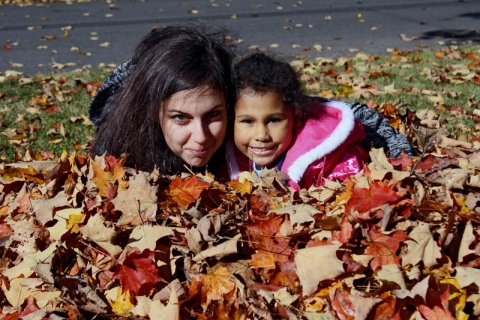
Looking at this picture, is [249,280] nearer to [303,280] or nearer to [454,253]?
[303,280]

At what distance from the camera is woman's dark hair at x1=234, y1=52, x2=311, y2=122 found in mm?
2750

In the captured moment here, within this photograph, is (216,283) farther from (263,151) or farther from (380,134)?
(380,134)

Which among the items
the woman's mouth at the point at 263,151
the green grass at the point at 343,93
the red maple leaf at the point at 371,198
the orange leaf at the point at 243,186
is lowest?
the green grass at the point at 343,93

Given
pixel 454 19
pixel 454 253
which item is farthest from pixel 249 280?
A: pixel 454 19

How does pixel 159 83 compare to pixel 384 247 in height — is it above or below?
above

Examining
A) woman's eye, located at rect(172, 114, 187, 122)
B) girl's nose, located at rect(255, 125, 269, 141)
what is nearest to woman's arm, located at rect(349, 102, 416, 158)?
girl's nose, located at rect(255, 125, 269, 141)

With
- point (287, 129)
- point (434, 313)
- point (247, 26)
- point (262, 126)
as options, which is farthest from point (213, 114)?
point (247, 26)

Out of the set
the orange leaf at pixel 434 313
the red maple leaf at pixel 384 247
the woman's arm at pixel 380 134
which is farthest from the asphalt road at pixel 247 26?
the orange leaf at pixel 434 313

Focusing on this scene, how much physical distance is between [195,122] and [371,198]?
3.52ft

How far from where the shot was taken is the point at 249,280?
1797 millimetres

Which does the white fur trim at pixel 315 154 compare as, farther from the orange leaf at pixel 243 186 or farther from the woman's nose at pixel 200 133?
the orange leaf at pixel 243 186

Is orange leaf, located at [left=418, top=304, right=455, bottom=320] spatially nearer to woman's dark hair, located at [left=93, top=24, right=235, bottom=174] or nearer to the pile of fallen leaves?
the pile of fallen leaves

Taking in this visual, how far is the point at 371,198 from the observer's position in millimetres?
1896

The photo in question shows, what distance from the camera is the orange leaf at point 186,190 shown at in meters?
2.06
